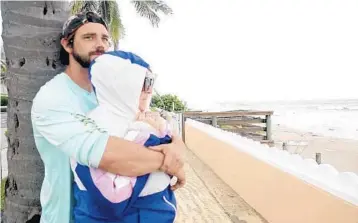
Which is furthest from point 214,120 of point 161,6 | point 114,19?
point 161,6

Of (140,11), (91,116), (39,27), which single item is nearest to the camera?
(91,116)

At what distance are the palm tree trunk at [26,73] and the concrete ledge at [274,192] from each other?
1857 mm

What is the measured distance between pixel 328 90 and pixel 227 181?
196 feet

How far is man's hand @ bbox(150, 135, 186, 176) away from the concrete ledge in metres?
1.59

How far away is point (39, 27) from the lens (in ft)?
4.94

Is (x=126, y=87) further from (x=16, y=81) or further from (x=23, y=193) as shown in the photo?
(x=23, y=193)

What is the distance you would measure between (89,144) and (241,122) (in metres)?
9.69

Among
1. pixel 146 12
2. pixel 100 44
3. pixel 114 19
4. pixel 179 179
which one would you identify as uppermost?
pixel 146 12

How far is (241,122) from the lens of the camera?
10555mm

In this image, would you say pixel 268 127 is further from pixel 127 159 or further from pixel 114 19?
pixel 127 159

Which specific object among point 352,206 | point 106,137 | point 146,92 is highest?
point 146,92

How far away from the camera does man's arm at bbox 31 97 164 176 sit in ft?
3.49

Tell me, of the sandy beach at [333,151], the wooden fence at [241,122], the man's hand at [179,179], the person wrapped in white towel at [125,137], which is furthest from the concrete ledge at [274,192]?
the sandy beach at [333,151]

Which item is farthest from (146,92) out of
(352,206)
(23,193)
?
(352,206)
